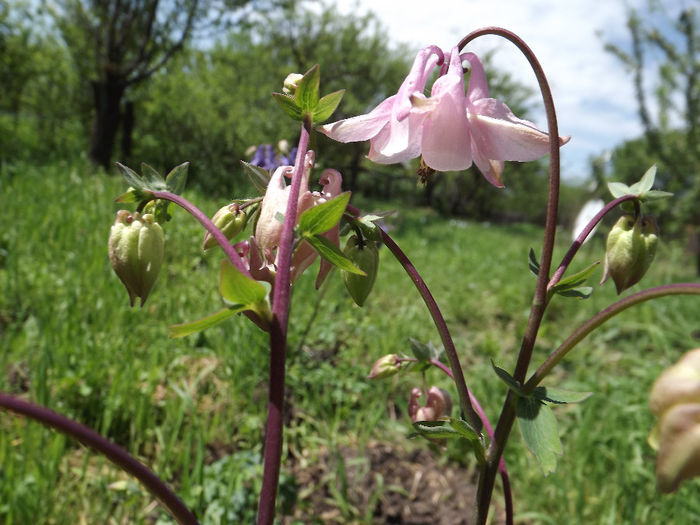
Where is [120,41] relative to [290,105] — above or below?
above

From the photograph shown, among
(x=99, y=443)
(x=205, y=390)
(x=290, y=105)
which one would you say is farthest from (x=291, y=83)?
(x=205, y=390)

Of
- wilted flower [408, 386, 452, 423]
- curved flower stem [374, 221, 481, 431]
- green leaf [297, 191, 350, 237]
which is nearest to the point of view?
green leaf [297, 191, 350, 237]

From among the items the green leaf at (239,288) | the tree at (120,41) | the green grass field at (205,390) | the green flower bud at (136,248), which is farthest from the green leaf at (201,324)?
the tree at (120,41)

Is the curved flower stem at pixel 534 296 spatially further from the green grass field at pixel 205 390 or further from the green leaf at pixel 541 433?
the green grass field at pixel 205 390

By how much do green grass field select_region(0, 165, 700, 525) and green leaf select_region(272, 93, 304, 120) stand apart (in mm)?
948

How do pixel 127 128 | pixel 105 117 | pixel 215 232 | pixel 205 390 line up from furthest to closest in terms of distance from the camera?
pixel 127 128 < pixel 105 117 < pixel 205 390 < pixel 215 232

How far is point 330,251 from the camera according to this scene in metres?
0.48

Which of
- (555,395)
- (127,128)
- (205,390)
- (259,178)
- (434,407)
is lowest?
(205,390)

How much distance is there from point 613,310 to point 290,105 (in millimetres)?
379

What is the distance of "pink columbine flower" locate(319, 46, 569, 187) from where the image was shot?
1.73 feet

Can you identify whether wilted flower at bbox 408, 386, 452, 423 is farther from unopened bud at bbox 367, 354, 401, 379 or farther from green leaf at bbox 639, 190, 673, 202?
green leaf at bbox 639, 190, 673, 202

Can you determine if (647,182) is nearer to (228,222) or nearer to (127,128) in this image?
(228,222)

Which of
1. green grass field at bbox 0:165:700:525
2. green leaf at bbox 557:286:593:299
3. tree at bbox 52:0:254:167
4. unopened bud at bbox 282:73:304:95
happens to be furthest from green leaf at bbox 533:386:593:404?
tree at bbox 52:0:254:167

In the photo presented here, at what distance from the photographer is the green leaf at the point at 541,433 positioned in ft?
1.68
